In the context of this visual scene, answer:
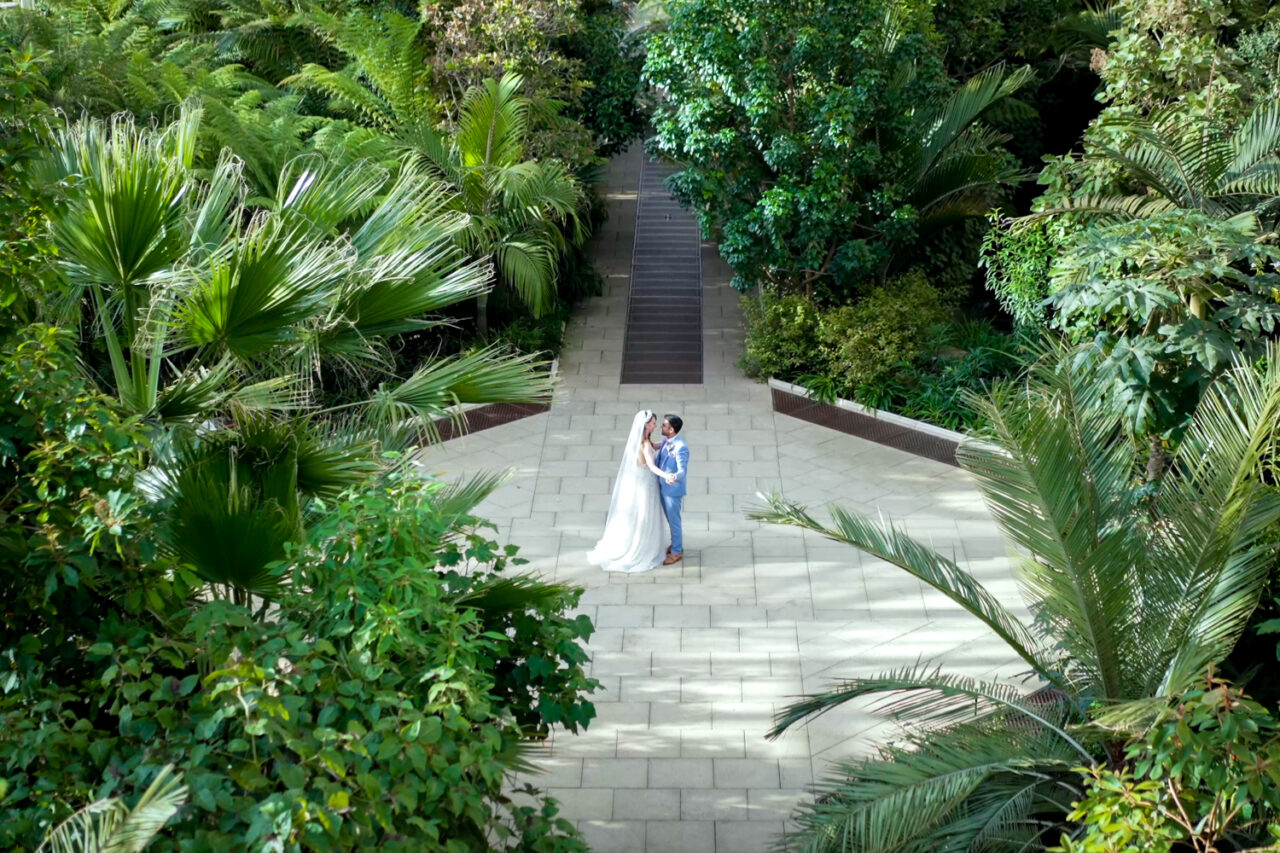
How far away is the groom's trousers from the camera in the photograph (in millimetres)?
10250

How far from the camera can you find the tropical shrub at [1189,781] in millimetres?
4258

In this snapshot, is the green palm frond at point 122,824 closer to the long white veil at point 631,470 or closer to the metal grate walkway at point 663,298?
the long white veil at point 631,470

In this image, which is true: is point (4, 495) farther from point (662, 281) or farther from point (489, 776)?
point (662, 281)

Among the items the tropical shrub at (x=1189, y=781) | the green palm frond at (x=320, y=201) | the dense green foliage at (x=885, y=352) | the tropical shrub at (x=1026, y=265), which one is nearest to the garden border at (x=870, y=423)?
the dense green foliage at (x=885, y=352)

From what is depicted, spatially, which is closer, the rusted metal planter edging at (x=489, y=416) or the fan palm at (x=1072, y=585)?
the fan palm at (x=1072, y=585)

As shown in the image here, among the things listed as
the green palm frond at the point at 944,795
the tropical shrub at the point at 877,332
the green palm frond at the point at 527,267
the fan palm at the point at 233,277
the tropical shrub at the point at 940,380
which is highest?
the fan palm at the point at 233,277

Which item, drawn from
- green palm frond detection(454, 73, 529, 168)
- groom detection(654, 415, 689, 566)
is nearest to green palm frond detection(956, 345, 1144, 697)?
groom detection(654, 415, 689, 566)

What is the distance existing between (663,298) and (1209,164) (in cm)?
856

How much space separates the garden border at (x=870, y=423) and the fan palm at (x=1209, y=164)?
3516mm

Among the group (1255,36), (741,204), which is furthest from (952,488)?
(1255,36)

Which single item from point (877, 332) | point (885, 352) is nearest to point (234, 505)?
point (885, 352)

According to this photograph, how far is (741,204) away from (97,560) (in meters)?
10.2

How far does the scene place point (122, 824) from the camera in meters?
3.46

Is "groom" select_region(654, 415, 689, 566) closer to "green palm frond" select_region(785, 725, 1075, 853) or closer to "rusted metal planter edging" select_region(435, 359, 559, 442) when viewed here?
"rusted metal planter edging" select_region(435, 359, 559, 442)
